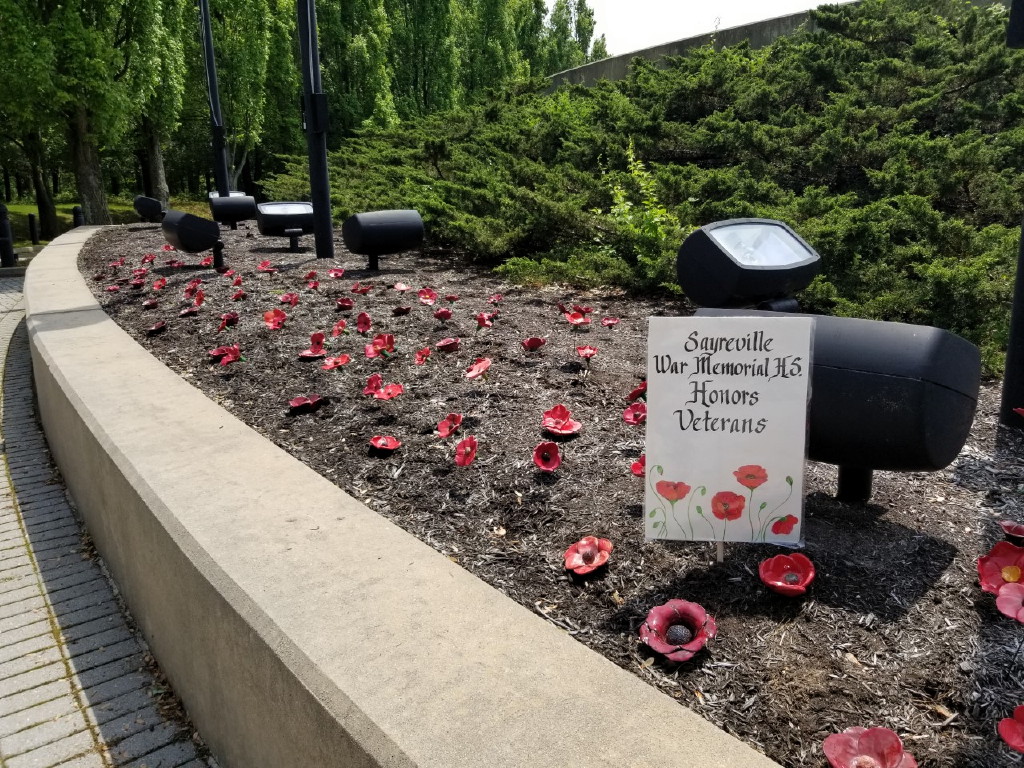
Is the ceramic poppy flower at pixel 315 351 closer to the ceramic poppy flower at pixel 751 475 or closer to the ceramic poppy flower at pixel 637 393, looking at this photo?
the ceramic poppy flower at pixel 637 393

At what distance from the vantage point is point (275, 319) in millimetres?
4812

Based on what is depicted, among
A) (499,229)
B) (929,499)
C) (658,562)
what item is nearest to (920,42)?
(499,229)

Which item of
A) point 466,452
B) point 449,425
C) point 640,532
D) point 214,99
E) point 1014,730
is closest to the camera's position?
point 1014,730

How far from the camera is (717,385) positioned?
6.55 feet

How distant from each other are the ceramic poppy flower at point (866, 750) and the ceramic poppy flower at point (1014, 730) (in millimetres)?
158

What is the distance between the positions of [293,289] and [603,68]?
52.6ft

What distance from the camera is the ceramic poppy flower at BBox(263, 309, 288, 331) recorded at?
4.78 meters

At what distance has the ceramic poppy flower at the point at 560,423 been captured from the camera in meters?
2.92

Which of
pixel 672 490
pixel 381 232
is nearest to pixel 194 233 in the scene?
pixel 381 232

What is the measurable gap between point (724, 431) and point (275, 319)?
3.49m

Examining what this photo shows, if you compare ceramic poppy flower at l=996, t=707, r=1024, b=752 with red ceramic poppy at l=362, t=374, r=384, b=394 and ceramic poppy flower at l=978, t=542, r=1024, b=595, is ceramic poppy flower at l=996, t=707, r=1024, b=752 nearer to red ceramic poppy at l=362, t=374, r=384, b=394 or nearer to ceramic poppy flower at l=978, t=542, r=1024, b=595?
ceramic poppy flower at l=978, t=542, r=1024, b=595

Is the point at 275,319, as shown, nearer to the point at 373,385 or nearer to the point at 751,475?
the point at 373,385

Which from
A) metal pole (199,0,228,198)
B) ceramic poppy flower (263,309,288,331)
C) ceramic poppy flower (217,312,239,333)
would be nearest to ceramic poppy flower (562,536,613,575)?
ceramic poppy flower (263,309,288,331)

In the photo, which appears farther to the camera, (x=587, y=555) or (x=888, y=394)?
(x=587, y=555)
